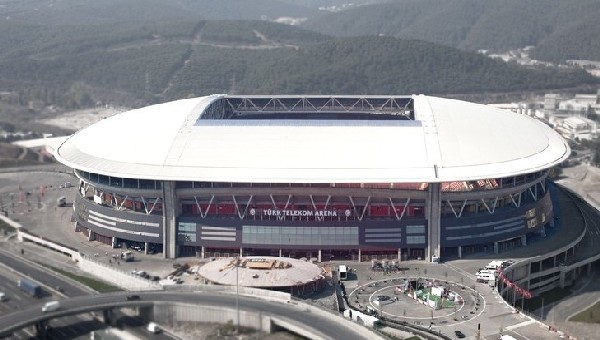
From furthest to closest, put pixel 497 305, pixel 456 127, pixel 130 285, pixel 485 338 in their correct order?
pixel 456 127, pixel 130 285, pixel 497 305, pixel 485 338

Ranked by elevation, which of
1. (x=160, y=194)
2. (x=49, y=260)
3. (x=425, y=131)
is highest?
(x=425, y=131)

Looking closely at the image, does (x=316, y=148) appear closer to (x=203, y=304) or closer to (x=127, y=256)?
(x=127, y=256)

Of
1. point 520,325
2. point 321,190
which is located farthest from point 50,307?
point 520,325

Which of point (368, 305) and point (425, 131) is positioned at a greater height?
point (425, 131)

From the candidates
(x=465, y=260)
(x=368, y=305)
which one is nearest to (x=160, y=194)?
(x=368, y=305)

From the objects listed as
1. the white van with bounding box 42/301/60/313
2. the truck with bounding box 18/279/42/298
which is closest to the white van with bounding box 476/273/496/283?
the white van with bounding box 42/301/60/313

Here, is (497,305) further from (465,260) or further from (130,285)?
(130,285)

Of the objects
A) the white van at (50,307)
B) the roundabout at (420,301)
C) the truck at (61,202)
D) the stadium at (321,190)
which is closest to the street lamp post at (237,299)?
the stadium at (321,190)
